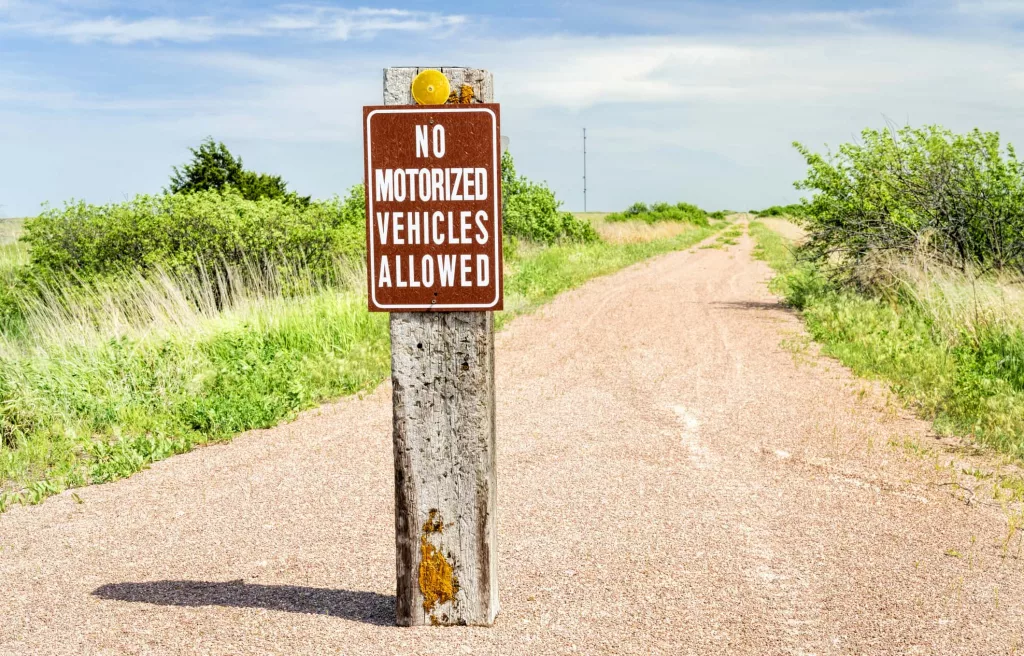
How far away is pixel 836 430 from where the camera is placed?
698 cm

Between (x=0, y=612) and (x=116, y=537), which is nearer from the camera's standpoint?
(x=0, y=612)

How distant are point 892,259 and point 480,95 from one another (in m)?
11.3

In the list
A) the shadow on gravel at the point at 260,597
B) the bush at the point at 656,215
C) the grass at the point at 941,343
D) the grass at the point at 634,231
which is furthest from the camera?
the bush at the point at 656,215

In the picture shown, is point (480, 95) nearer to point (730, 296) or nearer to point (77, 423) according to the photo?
point (77, 423)

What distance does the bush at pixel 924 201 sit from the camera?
1293cm

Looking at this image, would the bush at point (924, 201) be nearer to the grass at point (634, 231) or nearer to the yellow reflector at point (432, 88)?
the yellow reflector at point (432, 88)

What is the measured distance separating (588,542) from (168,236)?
38.3 ft

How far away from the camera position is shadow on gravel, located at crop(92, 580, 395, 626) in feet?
13.0

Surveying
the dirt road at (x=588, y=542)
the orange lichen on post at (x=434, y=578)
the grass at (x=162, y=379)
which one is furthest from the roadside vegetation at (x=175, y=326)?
the orange lichen on post at (x=434, y=578)

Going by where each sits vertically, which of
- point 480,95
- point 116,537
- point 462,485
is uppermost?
point 480,95

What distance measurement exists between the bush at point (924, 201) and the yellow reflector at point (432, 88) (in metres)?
11.2

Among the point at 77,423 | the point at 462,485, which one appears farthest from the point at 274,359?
the point at 462,485

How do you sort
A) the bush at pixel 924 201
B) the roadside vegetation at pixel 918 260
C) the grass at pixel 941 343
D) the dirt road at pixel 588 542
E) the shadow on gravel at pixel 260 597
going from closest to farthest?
the dirt road at pixel 588 542 → the shadow on gravel at pixel 260 597 → the grass at pixel 941 343 → the roadside vegetation at pixel 918 260 → the bush at pixel 924 201

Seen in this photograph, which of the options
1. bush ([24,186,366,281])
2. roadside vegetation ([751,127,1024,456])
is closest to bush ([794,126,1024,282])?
roadside vegetation ([751,127,1024,456])
